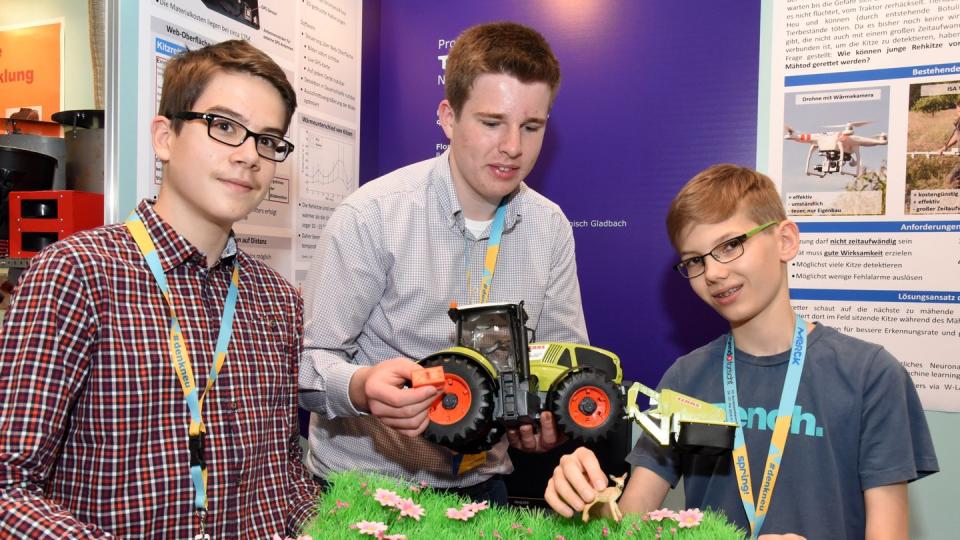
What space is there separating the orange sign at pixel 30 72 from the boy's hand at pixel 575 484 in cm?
248

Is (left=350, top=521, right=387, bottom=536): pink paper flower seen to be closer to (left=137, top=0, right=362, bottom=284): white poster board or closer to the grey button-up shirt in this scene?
the grey button-up shirt

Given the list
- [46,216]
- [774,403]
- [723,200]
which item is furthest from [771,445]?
[46,216]

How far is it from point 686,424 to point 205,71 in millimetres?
1110

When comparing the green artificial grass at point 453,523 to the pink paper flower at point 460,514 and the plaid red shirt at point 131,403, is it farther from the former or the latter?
the plaid red shirt at point 131,403

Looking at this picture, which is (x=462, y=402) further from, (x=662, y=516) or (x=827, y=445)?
(x=827, y=445)

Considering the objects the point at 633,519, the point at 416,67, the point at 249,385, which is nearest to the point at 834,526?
the point at 633,519

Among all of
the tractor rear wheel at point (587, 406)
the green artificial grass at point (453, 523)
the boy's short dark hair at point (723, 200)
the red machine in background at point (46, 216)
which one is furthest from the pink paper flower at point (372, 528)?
the red machine in background at point (46, 216)

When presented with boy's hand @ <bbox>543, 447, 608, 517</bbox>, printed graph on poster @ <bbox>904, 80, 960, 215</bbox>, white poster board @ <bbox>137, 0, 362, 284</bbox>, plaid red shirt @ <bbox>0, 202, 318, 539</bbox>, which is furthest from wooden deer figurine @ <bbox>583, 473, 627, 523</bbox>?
printed graph on poster @ <bbox>904, 80, 960, 215</bbox>

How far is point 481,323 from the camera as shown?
143 cm

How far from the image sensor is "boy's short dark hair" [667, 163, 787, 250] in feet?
5.55

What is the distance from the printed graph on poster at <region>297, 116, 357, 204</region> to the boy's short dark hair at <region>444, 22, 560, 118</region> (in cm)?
114

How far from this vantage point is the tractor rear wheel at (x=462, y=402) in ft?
4.08

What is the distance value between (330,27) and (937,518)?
9.58ft

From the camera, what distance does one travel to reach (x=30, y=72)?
2697mm
